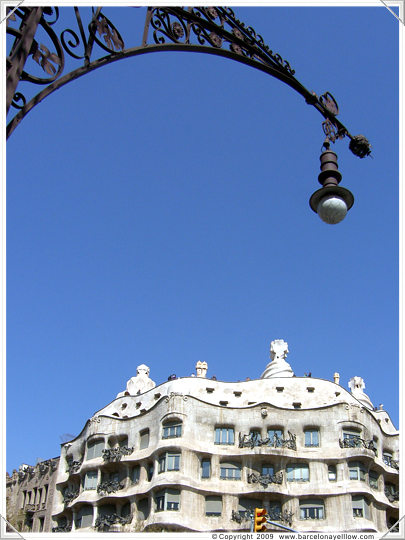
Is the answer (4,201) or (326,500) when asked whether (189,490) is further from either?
(4,201)

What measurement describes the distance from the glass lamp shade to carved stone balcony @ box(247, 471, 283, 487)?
46.1 m

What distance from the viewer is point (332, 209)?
25.6 ft

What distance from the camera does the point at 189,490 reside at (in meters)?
49.2

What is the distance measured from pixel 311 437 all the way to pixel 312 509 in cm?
594

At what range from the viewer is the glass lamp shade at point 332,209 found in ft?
25.6

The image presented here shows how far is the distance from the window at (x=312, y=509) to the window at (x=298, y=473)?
70.9 inches

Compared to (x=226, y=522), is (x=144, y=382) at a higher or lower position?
higher

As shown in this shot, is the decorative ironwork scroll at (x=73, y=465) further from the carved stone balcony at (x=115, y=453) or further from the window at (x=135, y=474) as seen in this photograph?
the window at (x=135, y=474)

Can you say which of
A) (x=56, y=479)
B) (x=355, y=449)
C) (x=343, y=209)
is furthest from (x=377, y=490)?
(x=343, y=209)

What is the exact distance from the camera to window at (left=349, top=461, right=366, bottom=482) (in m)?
51.2

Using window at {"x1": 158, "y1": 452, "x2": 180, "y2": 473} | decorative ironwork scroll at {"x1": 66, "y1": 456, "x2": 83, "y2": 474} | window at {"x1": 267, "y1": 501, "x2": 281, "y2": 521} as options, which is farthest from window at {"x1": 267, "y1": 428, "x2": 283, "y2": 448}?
decorative ironwork scroll at {"x1": 66, "y1": 456, "x2": 83, "y2": 474}

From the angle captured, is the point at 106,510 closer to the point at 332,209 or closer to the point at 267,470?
the point at 267,470

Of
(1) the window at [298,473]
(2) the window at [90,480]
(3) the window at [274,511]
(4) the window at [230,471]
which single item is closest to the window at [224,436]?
(4) the window at [230,471]

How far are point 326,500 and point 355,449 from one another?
465 cm
